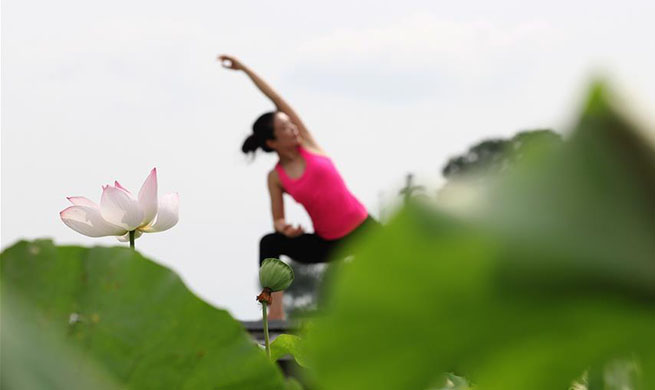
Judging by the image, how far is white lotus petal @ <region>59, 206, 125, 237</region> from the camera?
0.69 m

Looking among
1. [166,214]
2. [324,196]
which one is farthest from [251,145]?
[166,214]

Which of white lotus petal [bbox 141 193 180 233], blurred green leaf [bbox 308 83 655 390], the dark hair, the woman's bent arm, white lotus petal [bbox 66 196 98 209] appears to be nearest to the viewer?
blurred green leaf [bbox 308 83 655 390]

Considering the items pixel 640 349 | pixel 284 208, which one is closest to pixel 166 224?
pixel 640 349

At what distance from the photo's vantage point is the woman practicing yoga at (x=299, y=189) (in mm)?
4367

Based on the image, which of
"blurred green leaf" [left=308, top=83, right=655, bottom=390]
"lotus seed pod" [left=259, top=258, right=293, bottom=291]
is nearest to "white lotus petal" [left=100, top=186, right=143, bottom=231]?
"lotus seed pod" [left=259, top=258, right=293, bottom=291]

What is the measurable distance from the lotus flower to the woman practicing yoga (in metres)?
3.53

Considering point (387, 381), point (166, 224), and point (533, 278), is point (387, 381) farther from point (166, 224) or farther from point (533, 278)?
point (166, 224)

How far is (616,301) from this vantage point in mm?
87

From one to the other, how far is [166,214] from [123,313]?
0.64 meters

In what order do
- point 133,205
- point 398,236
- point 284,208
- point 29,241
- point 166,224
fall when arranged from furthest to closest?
point 284,208
point 166,224
point 133,205
point 29,241
point 398,236

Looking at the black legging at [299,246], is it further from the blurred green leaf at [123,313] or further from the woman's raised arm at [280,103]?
the blurred green leaf at [123,313]

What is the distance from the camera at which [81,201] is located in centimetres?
70

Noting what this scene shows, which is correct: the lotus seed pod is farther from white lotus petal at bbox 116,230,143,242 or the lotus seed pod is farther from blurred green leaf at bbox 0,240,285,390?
blurred green leaf at bbox 0,240,285,390

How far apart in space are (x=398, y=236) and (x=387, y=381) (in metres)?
0.02
